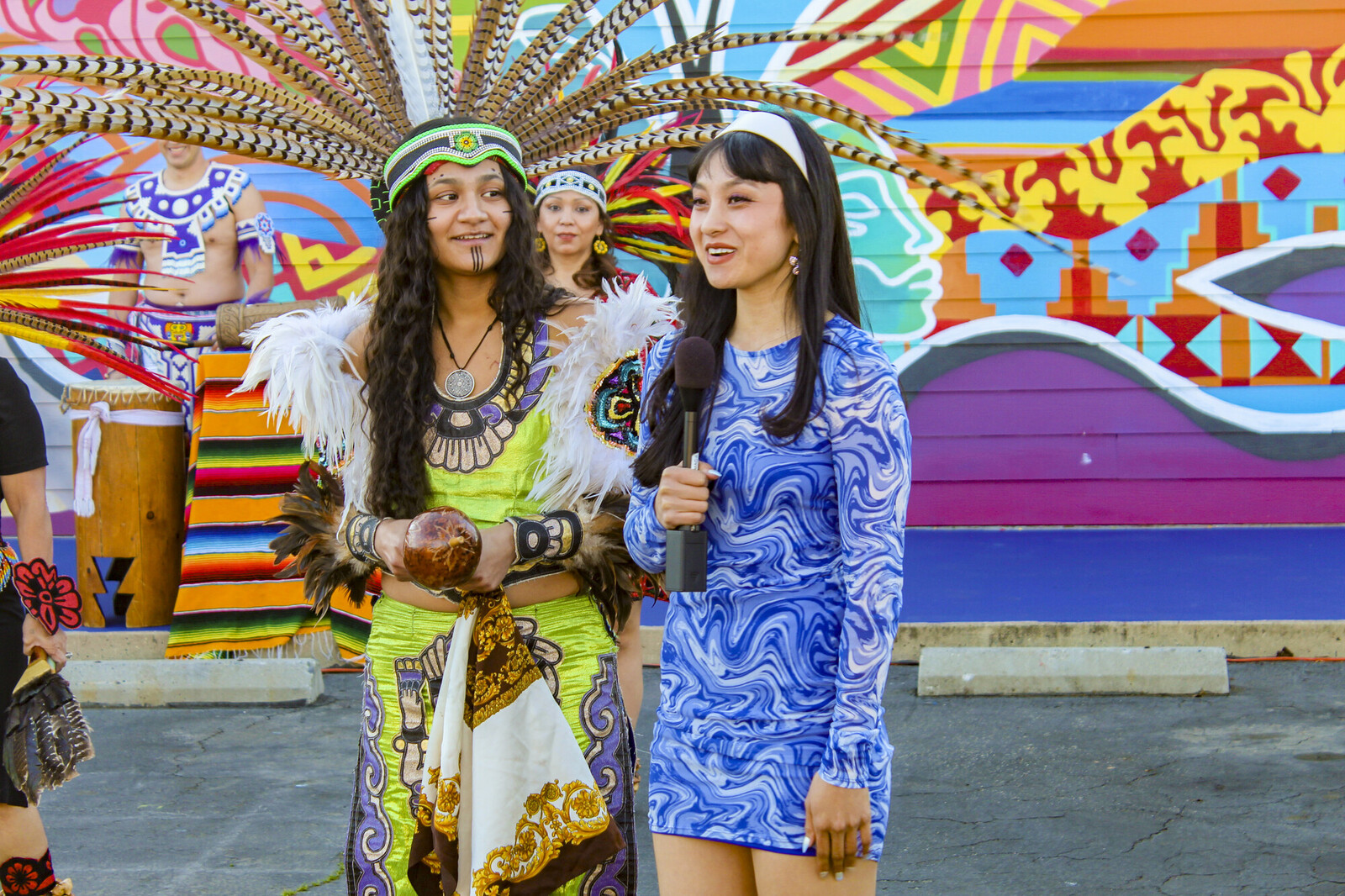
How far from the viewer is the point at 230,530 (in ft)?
19.9

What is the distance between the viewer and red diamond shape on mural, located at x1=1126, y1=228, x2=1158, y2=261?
765 cm

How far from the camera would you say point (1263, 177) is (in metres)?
7.59

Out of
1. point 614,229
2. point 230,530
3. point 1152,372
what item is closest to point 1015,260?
point 1152,372

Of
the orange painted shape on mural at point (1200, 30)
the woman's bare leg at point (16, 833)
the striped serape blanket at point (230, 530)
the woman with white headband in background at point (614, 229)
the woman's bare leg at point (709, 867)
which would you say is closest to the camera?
the woman's bare leg at point (709, 867)

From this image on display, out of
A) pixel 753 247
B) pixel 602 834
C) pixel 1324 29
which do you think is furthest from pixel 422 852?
pixel 1324 29

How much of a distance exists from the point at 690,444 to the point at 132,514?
5.01 metres

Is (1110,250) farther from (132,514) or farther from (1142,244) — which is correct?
(132,514)

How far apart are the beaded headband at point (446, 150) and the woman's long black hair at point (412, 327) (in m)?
0.02

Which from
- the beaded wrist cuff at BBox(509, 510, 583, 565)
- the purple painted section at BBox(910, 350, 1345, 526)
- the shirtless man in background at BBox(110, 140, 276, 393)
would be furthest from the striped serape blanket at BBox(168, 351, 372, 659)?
the beaded wrist cuff at BBox(509, 510, 583, 565)

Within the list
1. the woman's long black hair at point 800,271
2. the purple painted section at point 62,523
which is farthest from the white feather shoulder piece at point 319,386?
the purple painted section at point 62,523

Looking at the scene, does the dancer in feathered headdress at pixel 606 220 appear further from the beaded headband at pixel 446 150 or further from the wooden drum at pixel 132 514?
the wooden drum at pixel 132 514

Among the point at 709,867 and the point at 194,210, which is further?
the point at 194,210

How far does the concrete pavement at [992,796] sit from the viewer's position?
3.77 metres

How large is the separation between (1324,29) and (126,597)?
694 cm
